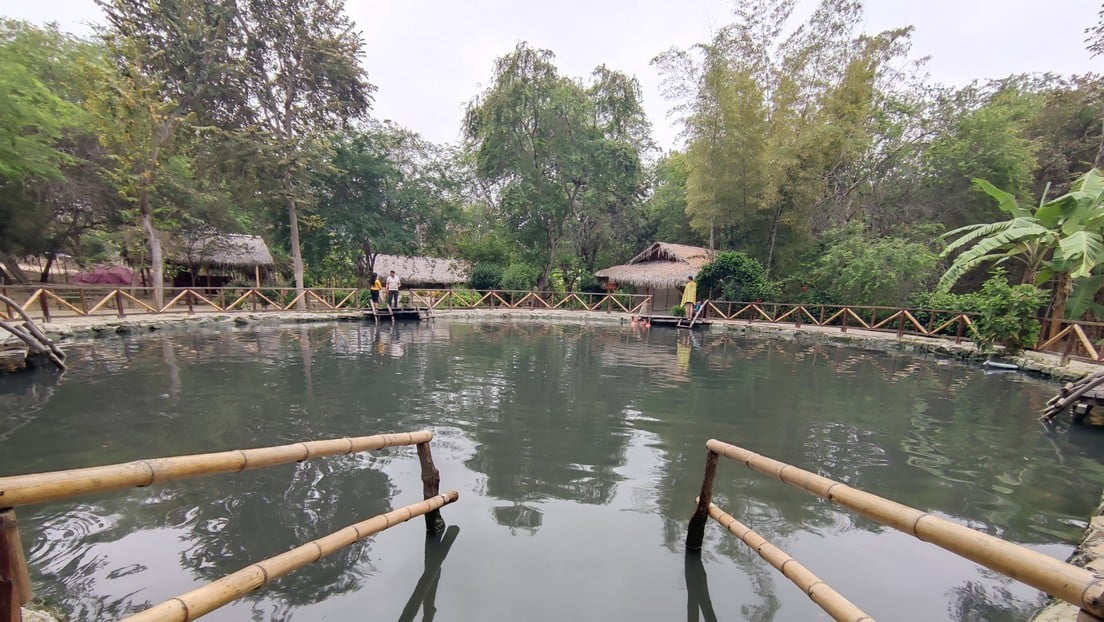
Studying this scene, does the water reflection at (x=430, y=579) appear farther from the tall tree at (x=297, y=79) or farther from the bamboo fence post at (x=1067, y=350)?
the tall tree at (x=297, y=79)

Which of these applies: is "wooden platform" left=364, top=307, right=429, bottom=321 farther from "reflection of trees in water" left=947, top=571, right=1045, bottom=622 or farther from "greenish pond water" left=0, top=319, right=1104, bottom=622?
"reflection of trees in water" left=947, top=571, right=1045, bottom=622

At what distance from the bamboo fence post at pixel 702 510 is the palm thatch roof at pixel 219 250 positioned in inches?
908

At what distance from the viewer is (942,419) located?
6.68 metres

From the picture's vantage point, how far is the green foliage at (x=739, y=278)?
59.9 feet

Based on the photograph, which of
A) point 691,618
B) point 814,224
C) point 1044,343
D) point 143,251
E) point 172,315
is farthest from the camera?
point 814,224

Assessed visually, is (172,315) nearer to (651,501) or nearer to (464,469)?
(464,469)

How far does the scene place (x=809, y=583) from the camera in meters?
2.09

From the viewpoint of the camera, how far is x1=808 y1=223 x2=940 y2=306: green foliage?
15.3m

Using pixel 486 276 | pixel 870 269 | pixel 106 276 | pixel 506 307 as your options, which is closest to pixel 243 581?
pixel 870 269

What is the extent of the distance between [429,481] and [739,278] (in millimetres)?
17604

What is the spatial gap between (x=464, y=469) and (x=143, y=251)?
68.9 feet

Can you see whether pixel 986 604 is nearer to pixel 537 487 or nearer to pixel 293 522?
pixel 537 487

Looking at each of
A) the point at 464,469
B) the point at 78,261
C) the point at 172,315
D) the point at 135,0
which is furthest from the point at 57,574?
the point at 78,261

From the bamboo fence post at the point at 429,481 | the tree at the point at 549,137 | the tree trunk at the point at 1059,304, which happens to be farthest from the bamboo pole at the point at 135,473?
the tree at the point at 549,137
